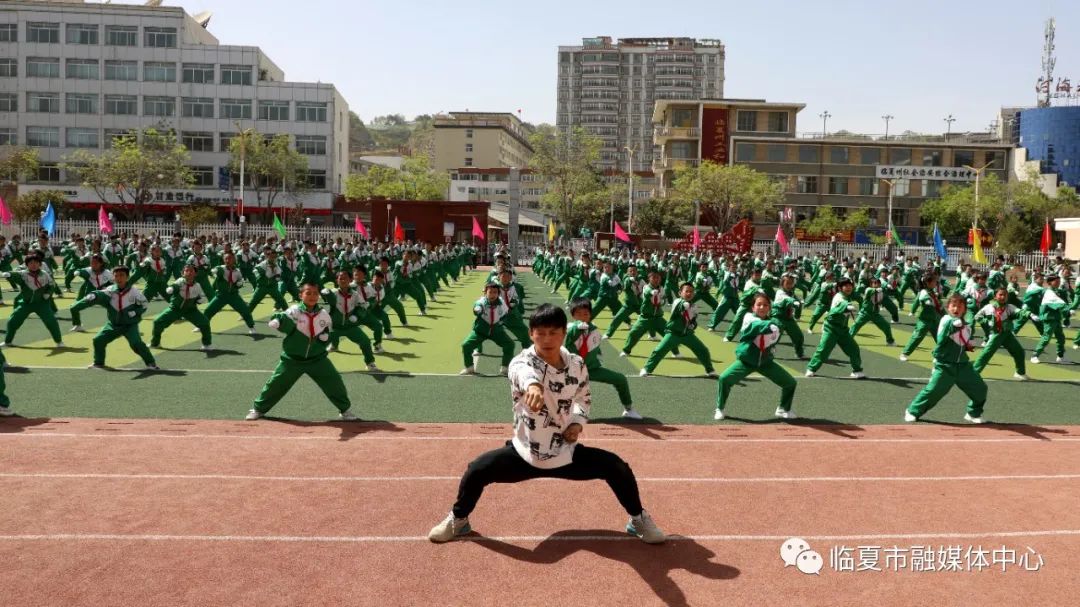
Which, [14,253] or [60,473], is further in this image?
[14,253]

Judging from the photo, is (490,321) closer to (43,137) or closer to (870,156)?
(870,156)

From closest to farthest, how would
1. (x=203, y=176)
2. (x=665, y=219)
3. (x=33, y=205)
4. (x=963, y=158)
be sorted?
(x=33, y=205), (x=203, y=176), (x=665, y=219), (x=963, y=158)

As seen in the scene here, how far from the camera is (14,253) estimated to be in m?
26.4

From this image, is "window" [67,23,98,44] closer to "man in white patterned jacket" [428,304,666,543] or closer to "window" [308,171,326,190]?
"window" [308,171,326,190]

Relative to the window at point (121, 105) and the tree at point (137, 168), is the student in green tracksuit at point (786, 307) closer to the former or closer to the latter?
the tree at point (137, 168)

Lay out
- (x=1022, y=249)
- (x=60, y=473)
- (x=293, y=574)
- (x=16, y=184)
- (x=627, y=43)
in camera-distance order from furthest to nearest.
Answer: (x=627, y=43) → (x=16, y=184) → (x=1022, y=249) → (x=60, y=473) → (x=293, y=574)

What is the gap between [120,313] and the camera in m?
12.8

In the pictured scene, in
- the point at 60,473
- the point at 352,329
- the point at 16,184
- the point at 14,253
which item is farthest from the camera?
the point at 16,184

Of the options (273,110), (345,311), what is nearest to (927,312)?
A: (345,311)

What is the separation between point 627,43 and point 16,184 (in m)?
107

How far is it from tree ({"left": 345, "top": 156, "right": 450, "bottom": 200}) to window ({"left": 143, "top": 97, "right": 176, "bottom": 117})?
15745 millimetres

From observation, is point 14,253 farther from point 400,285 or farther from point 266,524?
point 266,524

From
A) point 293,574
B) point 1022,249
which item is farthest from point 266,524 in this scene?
point 1022,249

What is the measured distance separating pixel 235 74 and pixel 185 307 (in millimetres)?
63760
